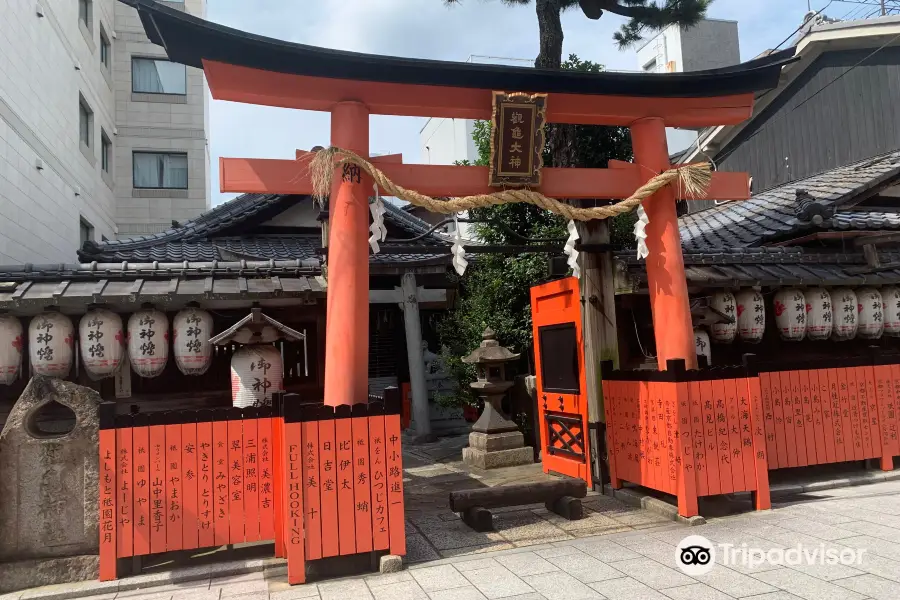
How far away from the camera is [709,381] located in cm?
717

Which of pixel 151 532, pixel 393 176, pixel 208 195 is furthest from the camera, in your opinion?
pixel 208 195

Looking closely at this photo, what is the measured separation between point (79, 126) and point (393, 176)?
53.3 feet

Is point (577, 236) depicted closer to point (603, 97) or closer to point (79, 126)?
point (603, 97)

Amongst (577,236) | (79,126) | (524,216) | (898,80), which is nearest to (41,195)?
(79,126)

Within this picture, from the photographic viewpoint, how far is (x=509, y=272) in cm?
1270

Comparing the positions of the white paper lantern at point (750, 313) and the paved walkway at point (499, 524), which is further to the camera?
the white paper lantern at point (750, 313)

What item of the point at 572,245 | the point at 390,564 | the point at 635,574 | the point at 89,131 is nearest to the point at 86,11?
the point at 89,131

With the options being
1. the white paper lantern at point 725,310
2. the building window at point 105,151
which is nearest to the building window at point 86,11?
the building window at point 105,151

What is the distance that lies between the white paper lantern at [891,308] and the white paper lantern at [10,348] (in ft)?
42.0

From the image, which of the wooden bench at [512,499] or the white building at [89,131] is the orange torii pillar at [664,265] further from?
the white building at [89,131]

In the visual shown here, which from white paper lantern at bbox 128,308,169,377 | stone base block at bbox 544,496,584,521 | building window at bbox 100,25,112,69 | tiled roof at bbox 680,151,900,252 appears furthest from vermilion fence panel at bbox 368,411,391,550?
building window at bbox 100,25,112,69

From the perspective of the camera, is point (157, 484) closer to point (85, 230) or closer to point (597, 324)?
point (597, 324)

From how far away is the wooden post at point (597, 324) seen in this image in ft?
28.1

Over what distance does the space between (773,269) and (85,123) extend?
810 inches
